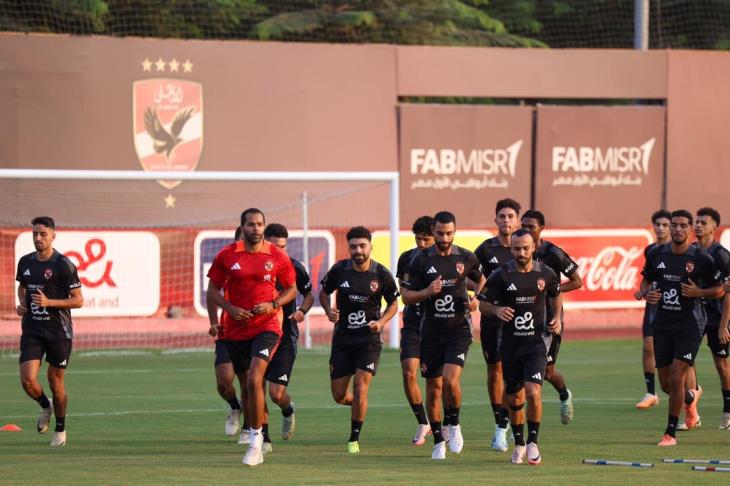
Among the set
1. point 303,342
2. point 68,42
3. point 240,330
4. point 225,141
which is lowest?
point 303,342

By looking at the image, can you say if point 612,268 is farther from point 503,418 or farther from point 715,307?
point 503,418

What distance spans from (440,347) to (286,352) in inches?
61.8

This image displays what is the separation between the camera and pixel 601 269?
30.0m

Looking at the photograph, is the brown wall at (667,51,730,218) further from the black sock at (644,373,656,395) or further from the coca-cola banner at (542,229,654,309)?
the black sock at (644,373,656,395)

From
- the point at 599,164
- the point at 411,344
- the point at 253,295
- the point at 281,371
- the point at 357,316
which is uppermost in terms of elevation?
the point at 599,164

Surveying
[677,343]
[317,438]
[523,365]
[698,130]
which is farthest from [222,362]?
[698,130]

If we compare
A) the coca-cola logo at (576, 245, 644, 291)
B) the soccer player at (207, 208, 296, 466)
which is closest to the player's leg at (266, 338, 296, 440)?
the soccer player at (207, 208, 296, 466)

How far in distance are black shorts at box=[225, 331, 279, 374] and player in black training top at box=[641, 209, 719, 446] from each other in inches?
164

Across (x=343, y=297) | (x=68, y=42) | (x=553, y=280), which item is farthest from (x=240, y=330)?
(x=68, y=42)

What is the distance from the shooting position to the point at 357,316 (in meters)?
13.9

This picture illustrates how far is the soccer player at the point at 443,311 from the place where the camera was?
1363 centimetres

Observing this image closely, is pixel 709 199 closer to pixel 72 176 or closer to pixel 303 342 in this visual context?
pixel 303 342

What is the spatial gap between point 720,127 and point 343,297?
21.2 m

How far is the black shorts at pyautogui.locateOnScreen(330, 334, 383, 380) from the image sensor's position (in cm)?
1378
